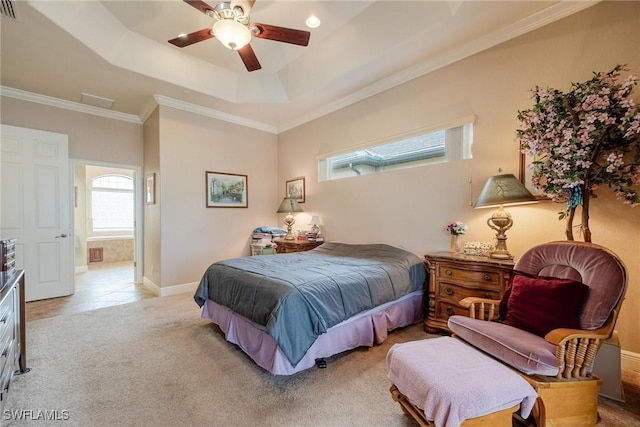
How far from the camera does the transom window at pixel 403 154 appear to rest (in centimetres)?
301

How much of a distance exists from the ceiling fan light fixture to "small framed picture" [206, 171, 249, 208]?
2725 millimetres

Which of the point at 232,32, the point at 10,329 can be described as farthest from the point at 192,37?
the point at 10,329

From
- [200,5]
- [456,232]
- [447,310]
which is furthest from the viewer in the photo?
[456,232]

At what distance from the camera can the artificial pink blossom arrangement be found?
1805 millimetres

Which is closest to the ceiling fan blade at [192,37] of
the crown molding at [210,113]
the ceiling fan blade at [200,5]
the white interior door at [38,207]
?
the ceiling fan blade at [200,5]

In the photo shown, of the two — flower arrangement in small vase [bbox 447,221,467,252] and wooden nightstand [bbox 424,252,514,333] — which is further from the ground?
flower arrangement in small vase [bbox 447,221,467,252]

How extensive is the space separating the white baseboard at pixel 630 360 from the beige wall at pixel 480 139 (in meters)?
0.04

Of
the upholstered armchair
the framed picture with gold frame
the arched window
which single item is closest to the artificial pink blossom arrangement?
the framed picture with gold frame

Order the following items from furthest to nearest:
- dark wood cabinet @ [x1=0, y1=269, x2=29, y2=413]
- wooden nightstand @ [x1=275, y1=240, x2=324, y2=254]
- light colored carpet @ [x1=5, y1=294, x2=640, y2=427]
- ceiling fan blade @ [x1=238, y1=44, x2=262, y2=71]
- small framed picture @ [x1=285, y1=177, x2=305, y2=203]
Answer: small framed picture @ [x1=285, y1=177, x2=305, y2=203], wooden nightstand @ [x1=275, y1=240, x2=324, y2=254], ceiling fan blade @ [x1=238, y1=44, x2=262, y2=71], light colored carpet @ [x1=5, y1=294, x2=640, y2=427], dark wood cabinet @ [x1=0, y1=269, x2=29, y2=413]

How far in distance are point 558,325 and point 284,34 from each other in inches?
110

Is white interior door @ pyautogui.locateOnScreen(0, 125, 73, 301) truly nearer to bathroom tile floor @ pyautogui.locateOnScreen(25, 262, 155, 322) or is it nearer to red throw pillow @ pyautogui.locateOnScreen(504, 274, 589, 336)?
bathroom tile floor @ pyautogui.locateOnScreen(25, 262, 155, 322)

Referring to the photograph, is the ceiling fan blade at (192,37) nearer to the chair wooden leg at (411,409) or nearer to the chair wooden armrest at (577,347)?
the chair wooden leg at (411,409)

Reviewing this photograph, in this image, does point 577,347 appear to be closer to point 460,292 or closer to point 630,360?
point 460,292

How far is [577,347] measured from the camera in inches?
57.6
